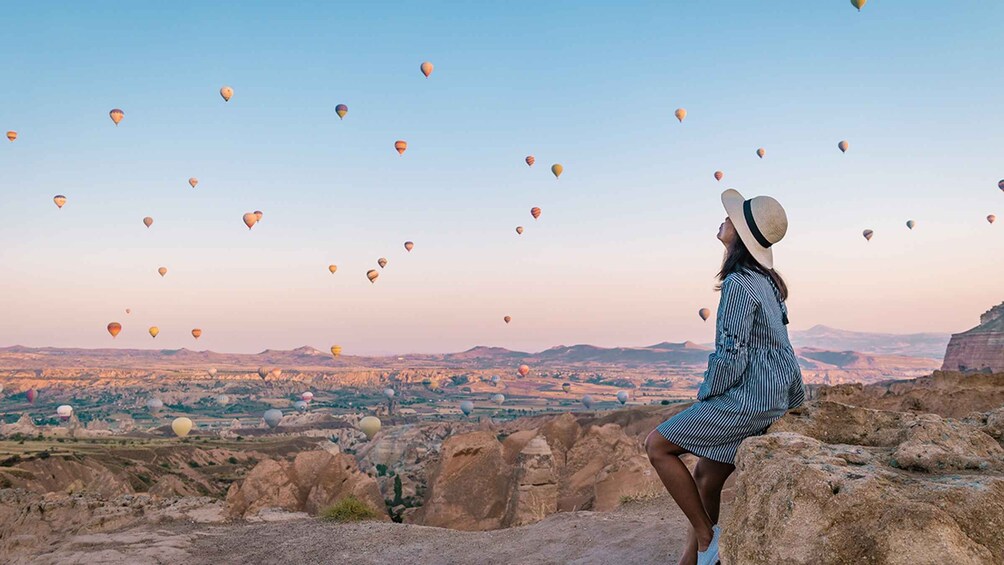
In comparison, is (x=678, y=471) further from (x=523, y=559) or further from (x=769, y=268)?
(x=523, y=559)

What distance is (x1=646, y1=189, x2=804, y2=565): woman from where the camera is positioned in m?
4.52

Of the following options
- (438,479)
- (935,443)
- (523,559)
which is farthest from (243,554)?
(438,479)

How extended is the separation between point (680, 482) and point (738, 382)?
752 mm

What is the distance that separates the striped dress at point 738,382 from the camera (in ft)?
14.8

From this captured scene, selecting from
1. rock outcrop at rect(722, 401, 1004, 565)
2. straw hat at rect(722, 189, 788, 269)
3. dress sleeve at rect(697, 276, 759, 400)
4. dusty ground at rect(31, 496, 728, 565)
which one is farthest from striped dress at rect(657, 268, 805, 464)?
dusty ground at rect(31, 496, 728, 565)

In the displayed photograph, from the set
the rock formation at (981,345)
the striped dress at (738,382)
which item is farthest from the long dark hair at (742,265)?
the rock formation at (981,345)

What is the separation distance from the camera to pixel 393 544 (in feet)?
34.1

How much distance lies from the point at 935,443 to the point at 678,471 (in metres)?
1.46

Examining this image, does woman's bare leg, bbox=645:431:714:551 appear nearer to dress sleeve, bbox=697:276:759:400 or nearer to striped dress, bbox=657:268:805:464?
striped dress, bbox=657:268:805:464

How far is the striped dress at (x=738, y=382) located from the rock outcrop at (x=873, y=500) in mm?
527

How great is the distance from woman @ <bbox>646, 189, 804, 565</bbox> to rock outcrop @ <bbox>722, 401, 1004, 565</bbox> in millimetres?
540

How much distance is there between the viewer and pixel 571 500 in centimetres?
2430

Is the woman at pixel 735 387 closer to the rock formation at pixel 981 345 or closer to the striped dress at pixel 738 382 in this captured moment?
the striped dress at pixel 738 382

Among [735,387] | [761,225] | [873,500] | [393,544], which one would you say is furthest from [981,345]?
[873,500]
